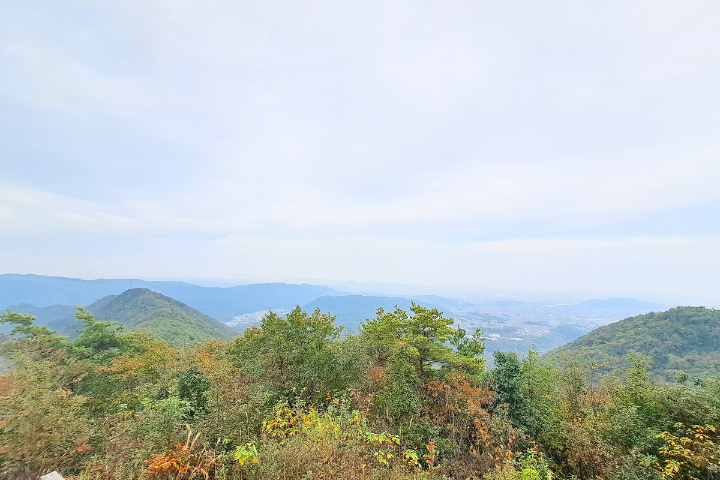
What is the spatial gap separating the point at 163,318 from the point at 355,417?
7685 centimetres

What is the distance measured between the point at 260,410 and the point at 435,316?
6424 millimetres

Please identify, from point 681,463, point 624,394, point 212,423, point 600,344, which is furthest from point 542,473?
point 600,344

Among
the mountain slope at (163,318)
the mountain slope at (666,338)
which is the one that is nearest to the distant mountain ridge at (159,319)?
the mountain slope at (163,318)

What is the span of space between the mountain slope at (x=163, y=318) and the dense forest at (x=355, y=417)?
45.2m

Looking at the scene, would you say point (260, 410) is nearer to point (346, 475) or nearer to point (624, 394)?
point (346, 475)

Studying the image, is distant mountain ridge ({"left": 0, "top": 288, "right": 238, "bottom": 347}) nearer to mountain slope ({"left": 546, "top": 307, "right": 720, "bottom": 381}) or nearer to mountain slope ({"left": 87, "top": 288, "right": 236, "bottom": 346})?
mountain slope ({"left": 87, "top": 288, "right": 236, "bottom": 346})

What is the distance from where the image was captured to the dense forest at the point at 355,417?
4.01 meters

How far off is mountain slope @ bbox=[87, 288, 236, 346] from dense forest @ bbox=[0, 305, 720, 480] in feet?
148

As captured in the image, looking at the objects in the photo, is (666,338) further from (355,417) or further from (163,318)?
(163,318)

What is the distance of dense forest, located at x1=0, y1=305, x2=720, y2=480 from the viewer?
13.1 ft

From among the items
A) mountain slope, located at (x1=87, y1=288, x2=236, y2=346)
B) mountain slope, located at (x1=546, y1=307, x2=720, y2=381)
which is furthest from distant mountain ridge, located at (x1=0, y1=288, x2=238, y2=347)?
mountain slope, located at (x1=546, y1=307, x2=720, y2=381)

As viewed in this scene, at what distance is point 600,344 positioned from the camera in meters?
47.3

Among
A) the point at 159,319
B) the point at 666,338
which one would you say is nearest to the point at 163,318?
the point at 159,319

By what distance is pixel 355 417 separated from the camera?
4746mm
